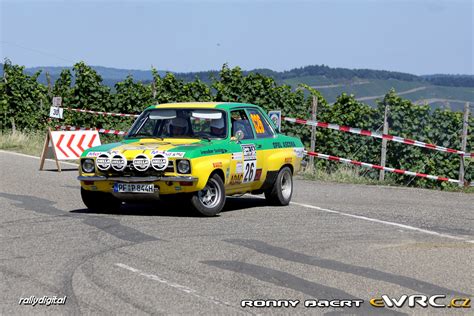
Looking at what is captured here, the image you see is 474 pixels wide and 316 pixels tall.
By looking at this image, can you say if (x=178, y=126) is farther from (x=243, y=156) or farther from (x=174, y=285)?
(x=174, y=285)

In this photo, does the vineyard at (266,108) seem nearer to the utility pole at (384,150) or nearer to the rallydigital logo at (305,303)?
the utility pole at (384,150)

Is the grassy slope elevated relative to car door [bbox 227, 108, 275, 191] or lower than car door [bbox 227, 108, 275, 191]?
lower

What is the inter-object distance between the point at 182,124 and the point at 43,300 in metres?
6.94

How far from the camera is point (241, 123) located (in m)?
15.1

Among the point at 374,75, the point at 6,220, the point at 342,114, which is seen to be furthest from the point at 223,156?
the point at 374,75

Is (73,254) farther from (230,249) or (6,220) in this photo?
(6,220)

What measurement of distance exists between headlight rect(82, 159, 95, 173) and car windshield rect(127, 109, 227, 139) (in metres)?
1.06

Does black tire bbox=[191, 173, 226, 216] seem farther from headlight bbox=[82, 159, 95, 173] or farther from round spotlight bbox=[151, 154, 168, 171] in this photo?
headlight bbox=[82, 159, 95, 173]

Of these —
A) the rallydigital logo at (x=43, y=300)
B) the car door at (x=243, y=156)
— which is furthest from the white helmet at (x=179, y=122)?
the rallydigital logo at (x=43, y=300)

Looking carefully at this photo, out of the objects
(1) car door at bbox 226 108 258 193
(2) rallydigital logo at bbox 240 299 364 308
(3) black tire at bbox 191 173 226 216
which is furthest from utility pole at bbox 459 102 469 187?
(2) rallydigital logo at bbox 240 299 364 308

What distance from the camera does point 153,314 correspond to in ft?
24.8

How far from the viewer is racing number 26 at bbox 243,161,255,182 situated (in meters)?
14.7

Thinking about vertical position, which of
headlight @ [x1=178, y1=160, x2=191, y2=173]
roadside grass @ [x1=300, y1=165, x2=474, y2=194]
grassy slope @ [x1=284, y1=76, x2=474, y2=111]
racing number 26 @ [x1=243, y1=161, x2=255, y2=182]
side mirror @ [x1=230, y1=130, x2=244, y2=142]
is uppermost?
side mirror @ [x1=230, y1=130, x2=244, y2=142]

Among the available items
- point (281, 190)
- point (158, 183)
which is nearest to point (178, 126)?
point (158, 183)
